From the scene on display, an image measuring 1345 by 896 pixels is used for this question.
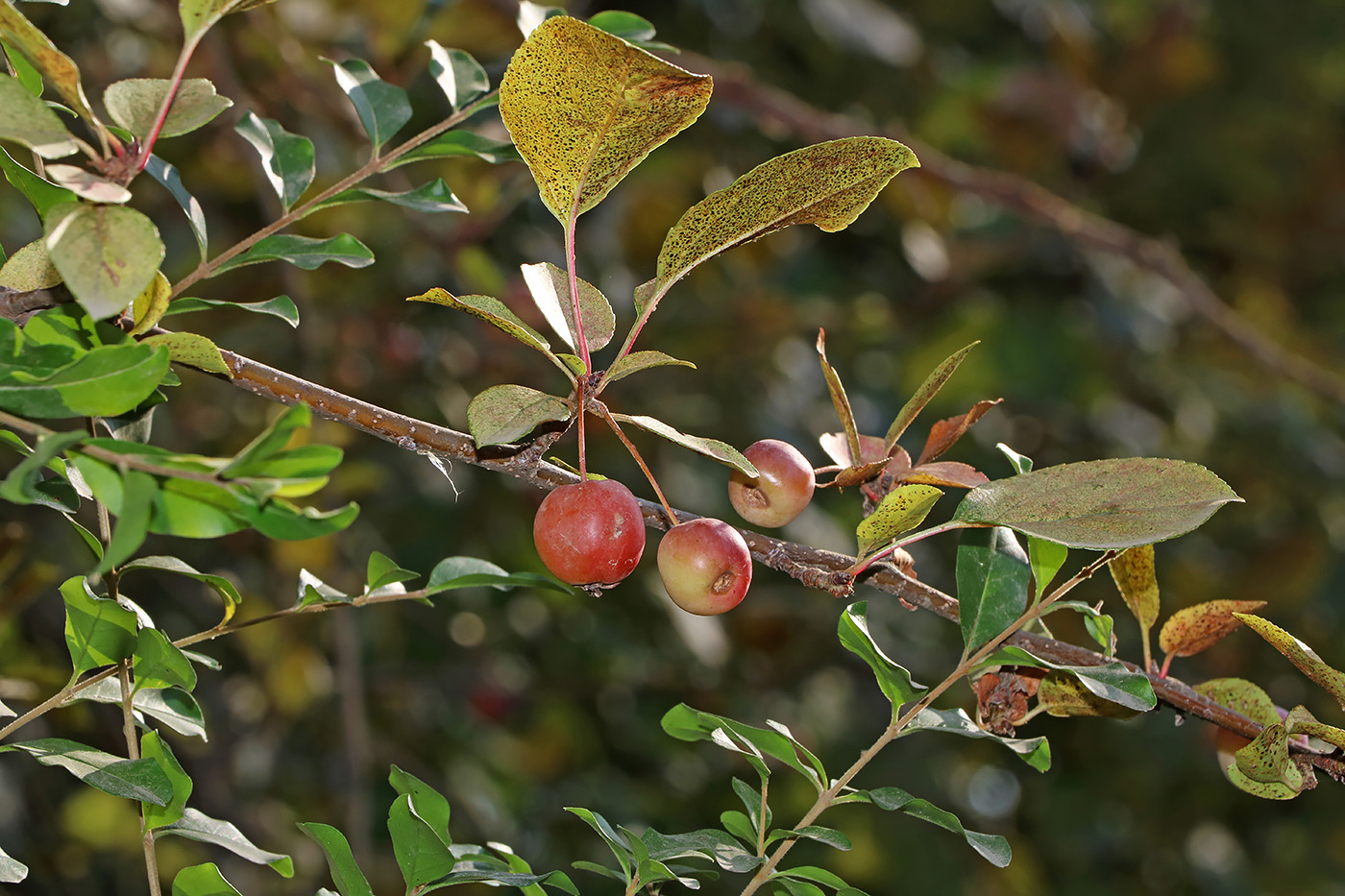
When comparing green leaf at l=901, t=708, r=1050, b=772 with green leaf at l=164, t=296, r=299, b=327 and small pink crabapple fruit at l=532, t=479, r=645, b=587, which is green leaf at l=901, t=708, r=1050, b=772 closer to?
small pink crabapple fruit at l=532, t=479, r=645, b=587

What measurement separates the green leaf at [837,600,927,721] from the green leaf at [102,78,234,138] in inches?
12.0

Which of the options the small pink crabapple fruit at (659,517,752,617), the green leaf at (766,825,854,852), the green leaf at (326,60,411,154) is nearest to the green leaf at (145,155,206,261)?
the green leaf at (326,60,411,154)

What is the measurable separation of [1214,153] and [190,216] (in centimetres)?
215

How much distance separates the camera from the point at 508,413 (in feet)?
1.40

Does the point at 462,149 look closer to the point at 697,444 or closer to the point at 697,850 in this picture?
the point at 697,444

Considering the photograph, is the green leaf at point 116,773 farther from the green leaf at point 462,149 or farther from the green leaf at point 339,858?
the green leaf at point 462,149

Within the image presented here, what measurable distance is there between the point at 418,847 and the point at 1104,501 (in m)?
0.31

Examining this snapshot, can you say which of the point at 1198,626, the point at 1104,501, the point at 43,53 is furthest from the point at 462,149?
the point at 1198,626

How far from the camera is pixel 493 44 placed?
Result: 151 cm

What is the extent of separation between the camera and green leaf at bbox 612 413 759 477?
416mm

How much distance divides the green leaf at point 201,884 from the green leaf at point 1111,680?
0.33 metres

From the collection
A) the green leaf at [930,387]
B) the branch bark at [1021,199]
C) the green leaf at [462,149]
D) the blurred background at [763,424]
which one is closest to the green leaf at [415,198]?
the green leaf at [462,149]

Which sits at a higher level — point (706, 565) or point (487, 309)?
point (487, 309)

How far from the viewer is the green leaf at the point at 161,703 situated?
1.64ft
